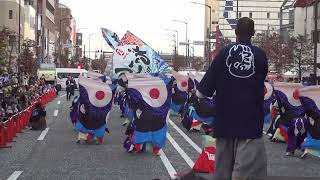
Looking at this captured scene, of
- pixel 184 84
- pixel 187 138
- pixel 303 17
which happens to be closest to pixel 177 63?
pixel 303 17

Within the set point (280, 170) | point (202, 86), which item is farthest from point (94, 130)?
point (202, 86)

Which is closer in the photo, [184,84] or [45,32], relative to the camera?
[184,84]

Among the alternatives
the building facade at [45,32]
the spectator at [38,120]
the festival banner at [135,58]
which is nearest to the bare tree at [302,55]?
the festival banner at [135,58]

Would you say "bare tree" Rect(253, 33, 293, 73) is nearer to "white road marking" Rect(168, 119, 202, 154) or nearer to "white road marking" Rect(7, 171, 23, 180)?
"white road marking" Rect(168, 119, 202, 154)

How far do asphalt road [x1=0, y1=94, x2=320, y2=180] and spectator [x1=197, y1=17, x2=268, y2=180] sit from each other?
4919 mm

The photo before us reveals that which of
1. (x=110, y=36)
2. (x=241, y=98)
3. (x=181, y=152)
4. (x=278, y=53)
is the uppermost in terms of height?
(x=110, y=36)

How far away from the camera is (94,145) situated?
15.9m

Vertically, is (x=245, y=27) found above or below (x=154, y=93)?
above

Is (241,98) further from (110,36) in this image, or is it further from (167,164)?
(110,36)

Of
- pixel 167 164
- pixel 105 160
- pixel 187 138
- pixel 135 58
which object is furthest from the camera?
pixel 135 58

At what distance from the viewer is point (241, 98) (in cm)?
503

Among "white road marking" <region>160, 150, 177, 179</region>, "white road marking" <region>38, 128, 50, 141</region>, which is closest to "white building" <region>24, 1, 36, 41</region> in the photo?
"white road marking" <region>38, 128, 50, 141</region>

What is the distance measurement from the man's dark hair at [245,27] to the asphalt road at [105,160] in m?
5.15

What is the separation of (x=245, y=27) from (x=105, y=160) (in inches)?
323
